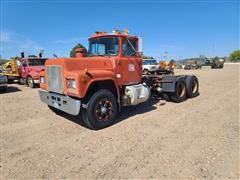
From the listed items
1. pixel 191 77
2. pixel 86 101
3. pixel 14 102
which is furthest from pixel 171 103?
pixel 14 102

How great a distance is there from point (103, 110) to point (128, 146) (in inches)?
58.6

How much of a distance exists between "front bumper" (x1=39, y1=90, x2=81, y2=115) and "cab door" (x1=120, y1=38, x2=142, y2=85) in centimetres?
189

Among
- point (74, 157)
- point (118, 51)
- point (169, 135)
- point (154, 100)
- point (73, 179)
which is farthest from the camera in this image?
point (154, 100)

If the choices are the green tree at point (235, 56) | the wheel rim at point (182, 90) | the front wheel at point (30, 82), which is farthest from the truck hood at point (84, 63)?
the green tree at point (235, 56)

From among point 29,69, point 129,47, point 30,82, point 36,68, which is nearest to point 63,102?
point 129,47

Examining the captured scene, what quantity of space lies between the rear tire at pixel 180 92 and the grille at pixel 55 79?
4.66 m

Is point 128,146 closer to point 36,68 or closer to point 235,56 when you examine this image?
point 36,68

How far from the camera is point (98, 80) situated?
545cm

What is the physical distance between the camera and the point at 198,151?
410 centimetres

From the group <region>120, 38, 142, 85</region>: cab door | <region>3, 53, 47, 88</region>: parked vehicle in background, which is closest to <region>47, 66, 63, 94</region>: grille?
<region>120, 38, 142, 85</region>: cab door

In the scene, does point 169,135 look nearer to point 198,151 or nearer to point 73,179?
point 198,151

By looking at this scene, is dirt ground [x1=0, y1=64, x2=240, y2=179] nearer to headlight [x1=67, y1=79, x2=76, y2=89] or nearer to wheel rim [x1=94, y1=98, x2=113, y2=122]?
wheel rim [x1=94, y1=98, x2=113, y2=122]

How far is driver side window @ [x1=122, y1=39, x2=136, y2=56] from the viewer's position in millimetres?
6473

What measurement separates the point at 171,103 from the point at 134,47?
9.59ft
